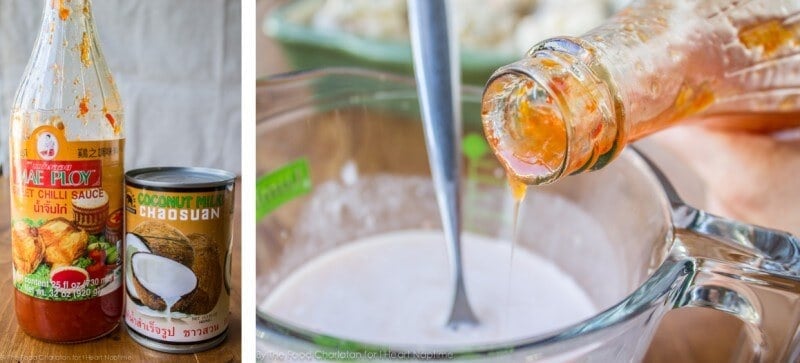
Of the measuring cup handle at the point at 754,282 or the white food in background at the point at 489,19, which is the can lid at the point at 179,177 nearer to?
the measuring cup handle at the point at 754,282

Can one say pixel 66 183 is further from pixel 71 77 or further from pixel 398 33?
pixel 398 33

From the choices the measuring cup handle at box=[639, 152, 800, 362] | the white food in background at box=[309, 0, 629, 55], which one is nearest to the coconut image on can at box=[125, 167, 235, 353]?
the measuring cup handle at box=[639, 152, 800, 362]

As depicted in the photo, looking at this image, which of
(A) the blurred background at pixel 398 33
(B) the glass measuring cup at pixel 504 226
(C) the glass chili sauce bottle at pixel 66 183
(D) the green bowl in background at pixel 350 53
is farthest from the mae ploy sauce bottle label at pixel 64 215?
(D) the green bowl in background at pixel 350 53

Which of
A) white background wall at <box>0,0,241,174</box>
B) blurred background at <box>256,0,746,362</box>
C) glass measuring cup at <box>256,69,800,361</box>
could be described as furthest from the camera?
blurred background at <box>256,0,746,362</box>

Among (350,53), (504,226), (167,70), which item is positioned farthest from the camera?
(350,53)

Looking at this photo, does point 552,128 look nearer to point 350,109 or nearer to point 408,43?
point 350,109

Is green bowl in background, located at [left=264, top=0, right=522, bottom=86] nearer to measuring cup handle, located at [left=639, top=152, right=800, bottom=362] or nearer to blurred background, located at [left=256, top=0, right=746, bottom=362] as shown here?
blurred background, located at [left=256, top=0, right=746, bottom=362]

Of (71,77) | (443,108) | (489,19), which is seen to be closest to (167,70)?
(71,77)

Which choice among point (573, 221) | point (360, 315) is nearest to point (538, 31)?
point (573, 221)
